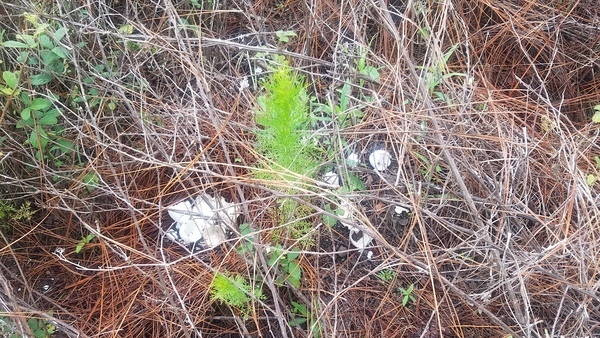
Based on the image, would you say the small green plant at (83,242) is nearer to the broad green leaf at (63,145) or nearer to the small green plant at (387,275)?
the broad green leaf at (63,145)

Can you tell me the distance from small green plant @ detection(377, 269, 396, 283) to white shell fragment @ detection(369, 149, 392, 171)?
0.39 metres

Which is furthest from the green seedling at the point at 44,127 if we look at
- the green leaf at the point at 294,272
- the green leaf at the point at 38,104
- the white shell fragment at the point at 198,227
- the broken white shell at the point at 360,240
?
the broken white shell at the point at 360,240

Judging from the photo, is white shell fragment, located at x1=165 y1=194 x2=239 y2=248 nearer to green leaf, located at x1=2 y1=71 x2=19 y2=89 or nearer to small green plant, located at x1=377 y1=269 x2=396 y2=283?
small green plant, located at x1=377 y1=269 x2=396 y2=283

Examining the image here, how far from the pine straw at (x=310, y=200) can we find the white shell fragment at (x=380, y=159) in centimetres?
5

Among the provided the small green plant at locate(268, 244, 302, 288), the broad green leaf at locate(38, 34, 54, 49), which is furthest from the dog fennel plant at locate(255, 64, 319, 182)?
the broad green leaf at locate(38, 34, 54, 49)

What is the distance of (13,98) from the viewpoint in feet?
6.72

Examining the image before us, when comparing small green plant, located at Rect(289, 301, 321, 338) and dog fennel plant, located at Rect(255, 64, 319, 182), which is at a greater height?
dog fennel plant, located at Rect(255, 64, 319, 182)

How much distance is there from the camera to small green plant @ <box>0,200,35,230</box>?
83.5 inches

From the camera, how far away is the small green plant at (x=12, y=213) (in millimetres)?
2121

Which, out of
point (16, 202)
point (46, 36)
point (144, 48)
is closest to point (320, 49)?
point (144, 48)

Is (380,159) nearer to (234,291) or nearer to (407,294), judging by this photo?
(407,294)

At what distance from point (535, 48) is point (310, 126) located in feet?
4.30

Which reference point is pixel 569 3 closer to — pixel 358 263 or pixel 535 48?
pixel 535 48

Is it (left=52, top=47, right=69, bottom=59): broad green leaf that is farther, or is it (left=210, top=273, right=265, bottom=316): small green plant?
(left=52, top=47, right=69, bottom=59): broad green leaf
